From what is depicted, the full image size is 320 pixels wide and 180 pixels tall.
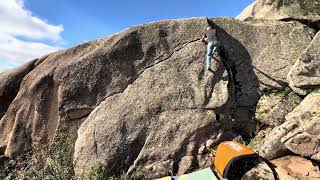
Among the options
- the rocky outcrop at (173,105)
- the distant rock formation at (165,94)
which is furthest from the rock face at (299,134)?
the rocky outcrop at (173,105)

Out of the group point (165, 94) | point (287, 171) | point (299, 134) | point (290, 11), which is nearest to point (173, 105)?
point (165, 94)

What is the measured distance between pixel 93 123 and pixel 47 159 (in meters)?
2.40

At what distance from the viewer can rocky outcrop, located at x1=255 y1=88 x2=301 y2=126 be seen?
17.0 m

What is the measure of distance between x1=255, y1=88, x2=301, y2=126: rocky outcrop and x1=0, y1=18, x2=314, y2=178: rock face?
401 mm

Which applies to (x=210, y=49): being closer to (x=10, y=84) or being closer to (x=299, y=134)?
(x=299, y=134)

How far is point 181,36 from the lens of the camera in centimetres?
1888

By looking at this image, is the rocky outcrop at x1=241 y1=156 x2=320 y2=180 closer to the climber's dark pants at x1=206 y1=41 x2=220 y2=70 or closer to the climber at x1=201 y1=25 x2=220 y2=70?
the climber's dark pants at x1=206 y1=41 x2=220 y2=70

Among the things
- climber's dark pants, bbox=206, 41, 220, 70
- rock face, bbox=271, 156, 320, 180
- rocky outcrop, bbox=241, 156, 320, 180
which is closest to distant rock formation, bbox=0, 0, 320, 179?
climber's dark pants, bbox=206, 41, 220, 70

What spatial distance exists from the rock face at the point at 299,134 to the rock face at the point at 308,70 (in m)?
0.52

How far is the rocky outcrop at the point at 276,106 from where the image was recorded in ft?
55.6

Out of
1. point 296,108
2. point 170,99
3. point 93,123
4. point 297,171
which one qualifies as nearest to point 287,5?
point 296,108

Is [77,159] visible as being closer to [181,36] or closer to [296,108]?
[181,36]

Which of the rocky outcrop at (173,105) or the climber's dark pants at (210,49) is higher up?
the climber's dark pants at (210,49)

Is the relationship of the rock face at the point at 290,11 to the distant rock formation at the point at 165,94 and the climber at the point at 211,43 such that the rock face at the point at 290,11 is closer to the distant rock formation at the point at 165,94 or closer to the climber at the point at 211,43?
the distant rock formation at the point at 165,94
